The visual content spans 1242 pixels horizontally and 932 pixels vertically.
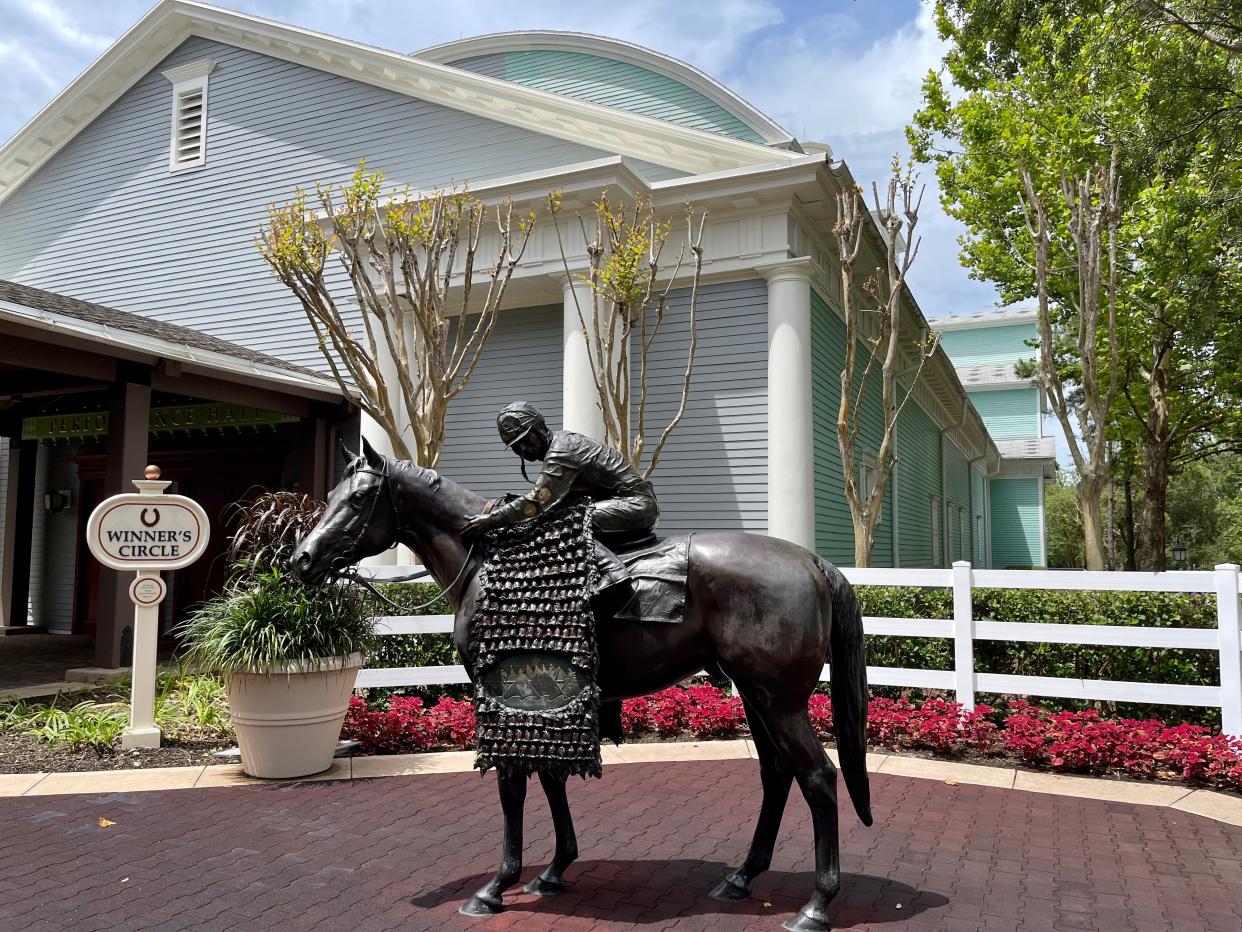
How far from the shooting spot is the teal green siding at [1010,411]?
4066cm

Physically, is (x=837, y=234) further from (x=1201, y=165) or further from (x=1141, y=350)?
(x=1141, y=350)

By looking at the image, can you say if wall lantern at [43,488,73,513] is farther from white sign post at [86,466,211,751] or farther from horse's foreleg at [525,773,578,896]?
horse's foreleg at [525,773,578,896]

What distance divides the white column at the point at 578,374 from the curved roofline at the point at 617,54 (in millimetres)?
7137

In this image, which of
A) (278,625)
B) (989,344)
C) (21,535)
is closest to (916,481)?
(278,625)

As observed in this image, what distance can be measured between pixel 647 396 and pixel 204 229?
28.7ft

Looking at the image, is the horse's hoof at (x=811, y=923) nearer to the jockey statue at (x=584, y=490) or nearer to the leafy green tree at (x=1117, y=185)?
the jockey statue at (x=584, y=490)

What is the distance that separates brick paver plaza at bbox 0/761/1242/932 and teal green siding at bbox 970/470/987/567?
2577 cm

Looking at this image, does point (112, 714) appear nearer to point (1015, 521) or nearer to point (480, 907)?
point (480, 907)

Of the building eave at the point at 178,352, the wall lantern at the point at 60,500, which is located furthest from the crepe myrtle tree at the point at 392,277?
the wall lantern at the point at 60,500

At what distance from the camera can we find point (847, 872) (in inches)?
174

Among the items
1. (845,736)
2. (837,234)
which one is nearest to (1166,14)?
Answer: (837,234)

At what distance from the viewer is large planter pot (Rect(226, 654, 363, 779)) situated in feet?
19.9

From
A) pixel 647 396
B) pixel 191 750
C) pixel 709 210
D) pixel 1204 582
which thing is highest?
pixel 709 210

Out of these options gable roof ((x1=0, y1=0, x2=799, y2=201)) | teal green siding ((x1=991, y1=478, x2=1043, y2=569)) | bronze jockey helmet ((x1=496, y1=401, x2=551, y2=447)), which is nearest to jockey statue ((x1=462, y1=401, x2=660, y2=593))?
bronze jockey helmet ((x1=496, y1=401, x2=551, y2=447))
